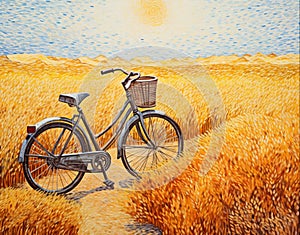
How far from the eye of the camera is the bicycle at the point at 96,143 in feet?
7.01

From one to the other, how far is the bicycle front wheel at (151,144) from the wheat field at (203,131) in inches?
2.7

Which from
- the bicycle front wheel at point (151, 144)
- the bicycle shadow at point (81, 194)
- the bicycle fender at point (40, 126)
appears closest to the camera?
the bicycle fender at point (40, 126)

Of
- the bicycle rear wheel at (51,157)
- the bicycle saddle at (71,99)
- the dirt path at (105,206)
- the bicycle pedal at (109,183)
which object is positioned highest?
the bicycle saddle at (71,99)

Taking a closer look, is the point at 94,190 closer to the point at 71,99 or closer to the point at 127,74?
the point at 71,99

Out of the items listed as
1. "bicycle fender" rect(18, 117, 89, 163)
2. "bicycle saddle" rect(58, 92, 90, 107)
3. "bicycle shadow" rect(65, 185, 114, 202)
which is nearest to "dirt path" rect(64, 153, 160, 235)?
"bicycle shadow" rect(65, 185, 114, 202)

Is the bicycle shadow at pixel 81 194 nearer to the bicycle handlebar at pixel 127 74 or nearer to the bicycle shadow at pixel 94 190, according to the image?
the bicycle shadow at pixel 94 190

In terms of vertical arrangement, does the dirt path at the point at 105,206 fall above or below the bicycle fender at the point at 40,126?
below

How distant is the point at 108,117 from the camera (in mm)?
2289

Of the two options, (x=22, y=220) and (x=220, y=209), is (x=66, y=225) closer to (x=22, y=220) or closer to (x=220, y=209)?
(x=22, y=220)

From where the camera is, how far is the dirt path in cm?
221

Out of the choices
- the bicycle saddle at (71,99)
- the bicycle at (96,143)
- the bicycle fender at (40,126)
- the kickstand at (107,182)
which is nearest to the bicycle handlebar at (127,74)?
the bicycle at (96,143)

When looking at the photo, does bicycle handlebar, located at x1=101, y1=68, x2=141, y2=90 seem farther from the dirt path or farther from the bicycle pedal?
the bicycle pedal

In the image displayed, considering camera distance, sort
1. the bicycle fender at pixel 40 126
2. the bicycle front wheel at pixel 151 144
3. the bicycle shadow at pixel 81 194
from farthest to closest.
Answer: the bicycle front wheel at pixel 151 144 → the bicycle shadow at pixel 81 194 → the bicycle fender at pixel 40 126

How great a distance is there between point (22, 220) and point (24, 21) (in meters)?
1.05
